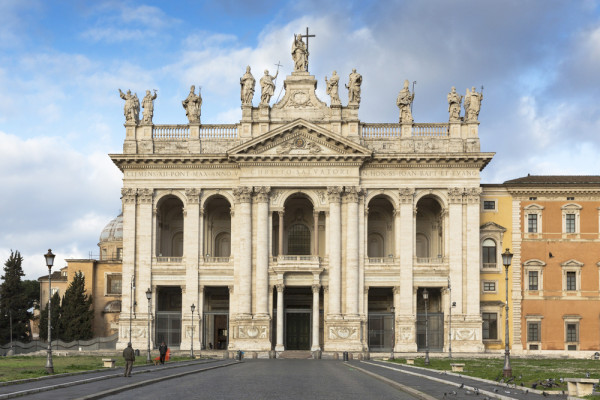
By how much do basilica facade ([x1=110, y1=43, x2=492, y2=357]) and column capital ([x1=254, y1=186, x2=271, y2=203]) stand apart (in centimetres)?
8

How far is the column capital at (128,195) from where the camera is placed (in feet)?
229

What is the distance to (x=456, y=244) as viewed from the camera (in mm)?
68250

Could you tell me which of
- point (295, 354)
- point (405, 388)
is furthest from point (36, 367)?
point (295, 354)

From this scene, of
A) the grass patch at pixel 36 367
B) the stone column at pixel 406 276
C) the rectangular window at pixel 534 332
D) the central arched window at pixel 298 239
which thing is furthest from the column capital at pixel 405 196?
the grass patch at pixel 36 367

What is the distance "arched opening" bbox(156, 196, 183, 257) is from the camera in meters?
73.5

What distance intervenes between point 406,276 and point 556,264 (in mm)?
12233

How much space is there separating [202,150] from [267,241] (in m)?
9.10

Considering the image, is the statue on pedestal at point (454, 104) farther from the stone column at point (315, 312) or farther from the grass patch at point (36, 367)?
the grass patch at point (36, 367)

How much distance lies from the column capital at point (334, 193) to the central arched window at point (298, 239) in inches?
248

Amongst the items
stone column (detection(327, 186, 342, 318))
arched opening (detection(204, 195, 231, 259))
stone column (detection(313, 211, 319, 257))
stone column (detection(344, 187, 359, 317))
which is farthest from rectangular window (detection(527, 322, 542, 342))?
arched opening (detection(204, 195, 231, 259))

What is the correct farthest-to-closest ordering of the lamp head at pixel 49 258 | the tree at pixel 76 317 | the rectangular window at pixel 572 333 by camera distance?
1. the tree at pixel 76 317
2. the rectangular window at pixel 572 333
3. the lamp head at pixel 49 258

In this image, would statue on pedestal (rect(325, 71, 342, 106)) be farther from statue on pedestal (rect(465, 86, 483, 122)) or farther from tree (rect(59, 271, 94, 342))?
tree (rect(59, 271, 94, 342))

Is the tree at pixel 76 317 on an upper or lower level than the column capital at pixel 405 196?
lower

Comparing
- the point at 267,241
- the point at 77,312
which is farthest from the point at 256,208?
the point at 77,312
